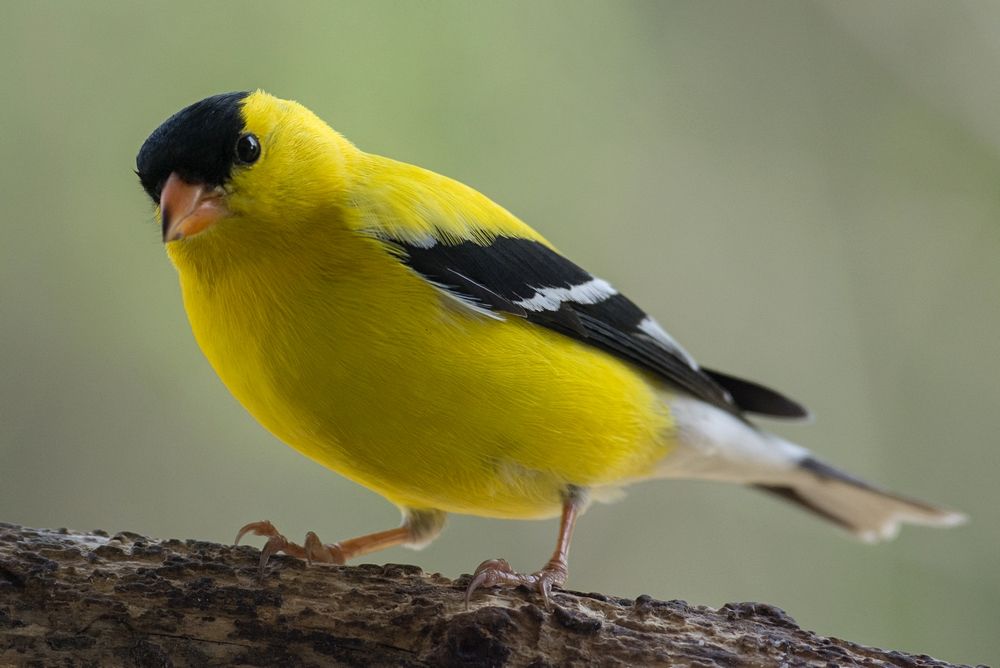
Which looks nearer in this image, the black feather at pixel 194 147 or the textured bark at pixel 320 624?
the textured bark at pixel 320 624

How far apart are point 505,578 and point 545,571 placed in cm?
19

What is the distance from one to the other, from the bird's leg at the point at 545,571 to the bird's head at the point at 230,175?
1334mm

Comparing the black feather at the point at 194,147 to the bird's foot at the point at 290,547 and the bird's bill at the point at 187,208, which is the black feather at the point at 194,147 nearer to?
the bird's bill at the point at 187,208

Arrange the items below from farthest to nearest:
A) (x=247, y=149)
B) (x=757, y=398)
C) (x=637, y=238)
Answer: (x=637, y=238) → (x=757, y=398) → (x=247, y=149)

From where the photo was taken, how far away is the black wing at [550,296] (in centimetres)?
364

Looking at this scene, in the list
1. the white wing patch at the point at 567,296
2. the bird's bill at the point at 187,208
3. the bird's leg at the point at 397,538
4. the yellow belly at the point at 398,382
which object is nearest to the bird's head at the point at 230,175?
the bird's bill at the point at 187,208

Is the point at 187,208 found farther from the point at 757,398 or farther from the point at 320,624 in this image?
the point at 757,398

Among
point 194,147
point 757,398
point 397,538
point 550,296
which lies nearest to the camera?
point 194,147

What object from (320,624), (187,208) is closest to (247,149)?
(187,208)

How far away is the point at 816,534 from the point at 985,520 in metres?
1.06

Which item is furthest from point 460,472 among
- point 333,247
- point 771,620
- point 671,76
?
point 671,76

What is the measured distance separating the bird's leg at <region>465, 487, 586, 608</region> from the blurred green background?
7.78 feet

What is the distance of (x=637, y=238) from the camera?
694 centimetres

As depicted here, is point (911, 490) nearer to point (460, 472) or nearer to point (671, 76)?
point (671, 76)
